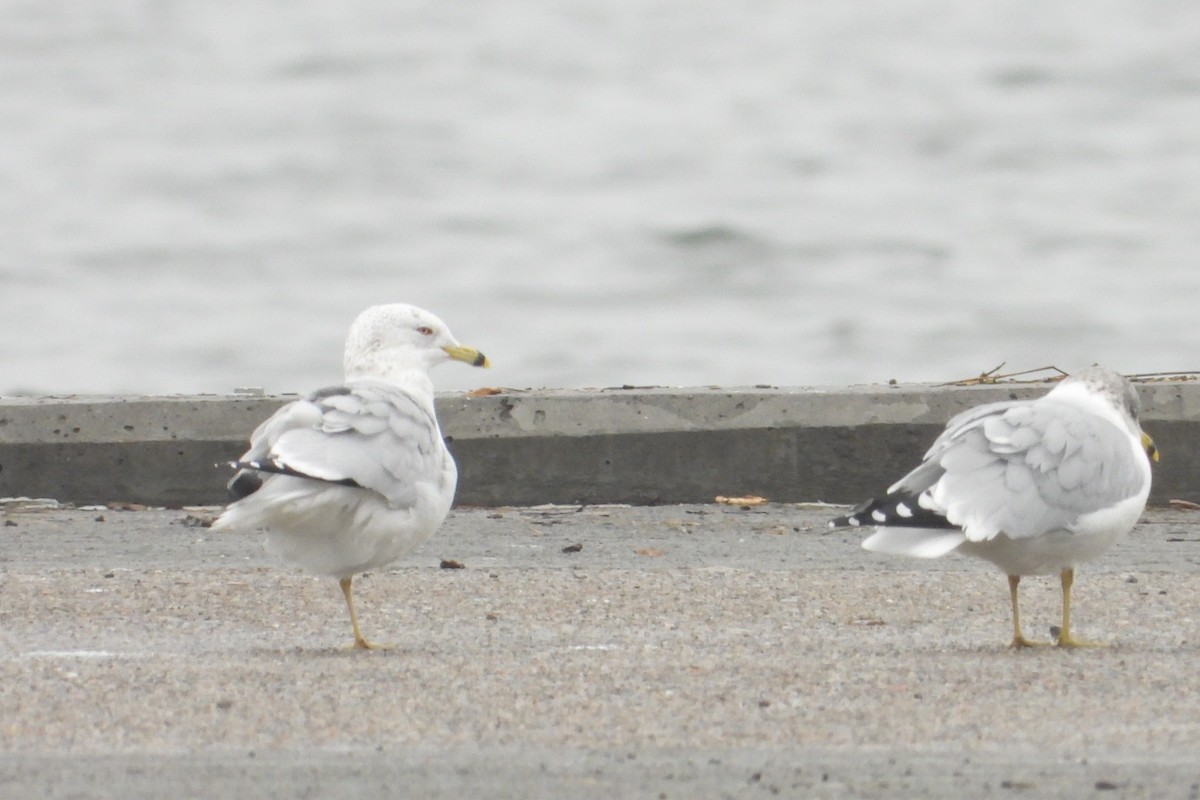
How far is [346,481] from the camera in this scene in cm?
602

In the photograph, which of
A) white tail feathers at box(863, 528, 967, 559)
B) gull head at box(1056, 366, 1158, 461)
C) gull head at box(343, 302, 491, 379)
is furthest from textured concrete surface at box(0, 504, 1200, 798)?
gull head at box(343, 302, 491, 379)

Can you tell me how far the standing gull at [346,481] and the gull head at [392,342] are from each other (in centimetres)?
25

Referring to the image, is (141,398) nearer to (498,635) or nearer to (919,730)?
(498,635)

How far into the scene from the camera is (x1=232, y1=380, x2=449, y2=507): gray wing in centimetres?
594

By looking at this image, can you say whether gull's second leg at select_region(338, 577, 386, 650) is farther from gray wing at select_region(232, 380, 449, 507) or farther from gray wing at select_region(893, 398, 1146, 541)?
gray wing at select_region(893, 398, 1146, 541)

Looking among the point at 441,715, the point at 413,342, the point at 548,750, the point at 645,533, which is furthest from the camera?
the point at 645,533

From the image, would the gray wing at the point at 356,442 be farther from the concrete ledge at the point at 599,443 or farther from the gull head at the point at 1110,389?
the concrete ledge at the point at 599,443

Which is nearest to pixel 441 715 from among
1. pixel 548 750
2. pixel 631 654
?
pixel 548 750

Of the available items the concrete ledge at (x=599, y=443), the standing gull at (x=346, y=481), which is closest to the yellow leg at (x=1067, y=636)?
the standing gull at (x=346, y=481)

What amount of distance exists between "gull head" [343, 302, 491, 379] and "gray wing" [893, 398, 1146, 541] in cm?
176

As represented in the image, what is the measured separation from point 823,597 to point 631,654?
4.16 feet

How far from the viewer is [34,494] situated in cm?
919

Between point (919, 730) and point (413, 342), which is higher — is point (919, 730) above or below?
below

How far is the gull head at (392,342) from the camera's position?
23.1 ft
